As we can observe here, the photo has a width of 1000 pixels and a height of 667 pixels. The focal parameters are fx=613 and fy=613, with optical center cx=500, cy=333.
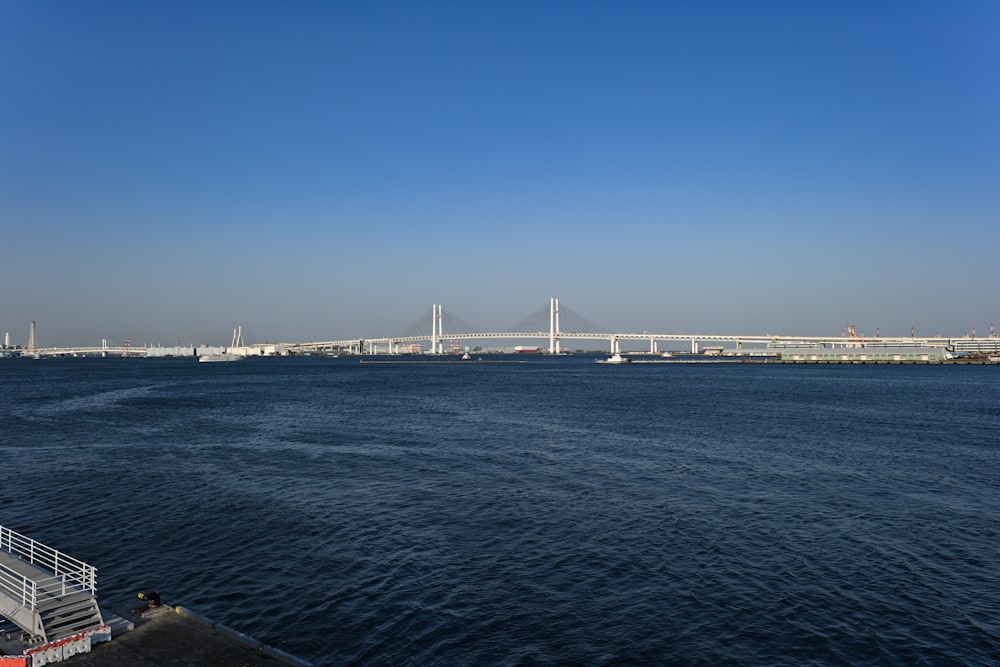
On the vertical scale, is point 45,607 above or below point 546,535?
above

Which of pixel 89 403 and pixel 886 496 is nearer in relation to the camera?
pixel 886 496

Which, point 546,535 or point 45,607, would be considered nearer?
point 45,607

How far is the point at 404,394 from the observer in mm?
88812

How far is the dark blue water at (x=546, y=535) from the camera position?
A: 1557cm

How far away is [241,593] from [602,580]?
1072 centimetres

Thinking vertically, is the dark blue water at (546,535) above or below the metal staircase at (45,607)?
below

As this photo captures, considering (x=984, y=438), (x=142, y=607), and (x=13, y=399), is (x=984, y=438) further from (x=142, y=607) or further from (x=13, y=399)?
(x=13, y=399)

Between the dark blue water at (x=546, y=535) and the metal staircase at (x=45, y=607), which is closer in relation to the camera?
the metal staircase at (x=45, y=607)

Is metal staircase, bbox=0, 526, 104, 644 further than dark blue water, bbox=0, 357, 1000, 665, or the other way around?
dark blue water, bbox=0, 357, 1000, 665

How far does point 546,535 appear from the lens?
75.8 feet

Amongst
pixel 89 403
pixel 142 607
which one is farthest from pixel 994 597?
pixel 89 403

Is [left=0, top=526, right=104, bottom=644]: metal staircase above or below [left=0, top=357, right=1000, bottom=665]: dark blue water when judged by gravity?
above

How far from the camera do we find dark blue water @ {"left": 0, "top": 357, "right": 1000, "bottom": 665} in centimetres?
1557

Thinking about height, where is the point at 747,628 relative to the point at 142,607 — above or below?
below
